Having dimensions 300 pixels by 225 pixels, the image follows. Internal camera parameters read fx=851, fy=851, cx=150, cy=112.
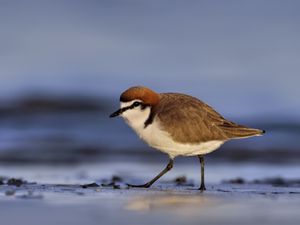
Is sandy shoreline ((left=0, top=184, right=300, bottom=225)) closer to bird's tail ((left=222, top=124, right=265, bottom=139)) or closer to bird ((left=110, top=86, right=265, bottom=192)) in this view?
bird ((left=110, top=86, right=265, bottom=192))

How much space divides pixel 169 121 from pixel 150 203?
154 cm

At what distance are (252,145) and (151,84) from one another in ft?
15.9

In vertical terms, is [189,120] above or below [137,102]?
below

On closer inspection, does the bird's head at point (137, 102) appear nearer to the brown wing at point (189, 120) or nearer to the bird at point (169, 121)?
the bird at point (169, 121)

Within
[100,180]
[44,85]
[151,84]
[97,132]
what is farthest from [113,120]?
[100,180]

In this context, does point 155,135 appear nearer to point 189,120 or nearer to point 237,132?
point 189,120

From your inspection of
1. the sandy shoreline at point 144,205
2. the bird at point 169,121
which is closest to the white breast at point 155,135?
the bird at point 169,121

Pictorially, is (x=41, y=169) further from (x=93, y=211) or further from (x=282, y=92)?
(x=282, y=92)

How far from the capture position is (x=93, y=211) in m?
7.31

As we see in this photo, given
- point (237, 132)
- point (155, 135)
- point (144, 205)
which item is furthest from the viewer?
point (237, 132)

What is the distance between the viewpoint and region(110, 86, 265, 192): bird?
30.3 feet

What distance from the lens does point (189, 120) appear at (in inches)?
369

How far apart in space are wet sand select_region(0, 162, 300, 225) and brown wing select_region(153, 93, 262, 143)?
606mm

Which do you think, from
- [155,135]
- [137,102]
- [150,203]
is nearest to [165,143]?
[155,135]
